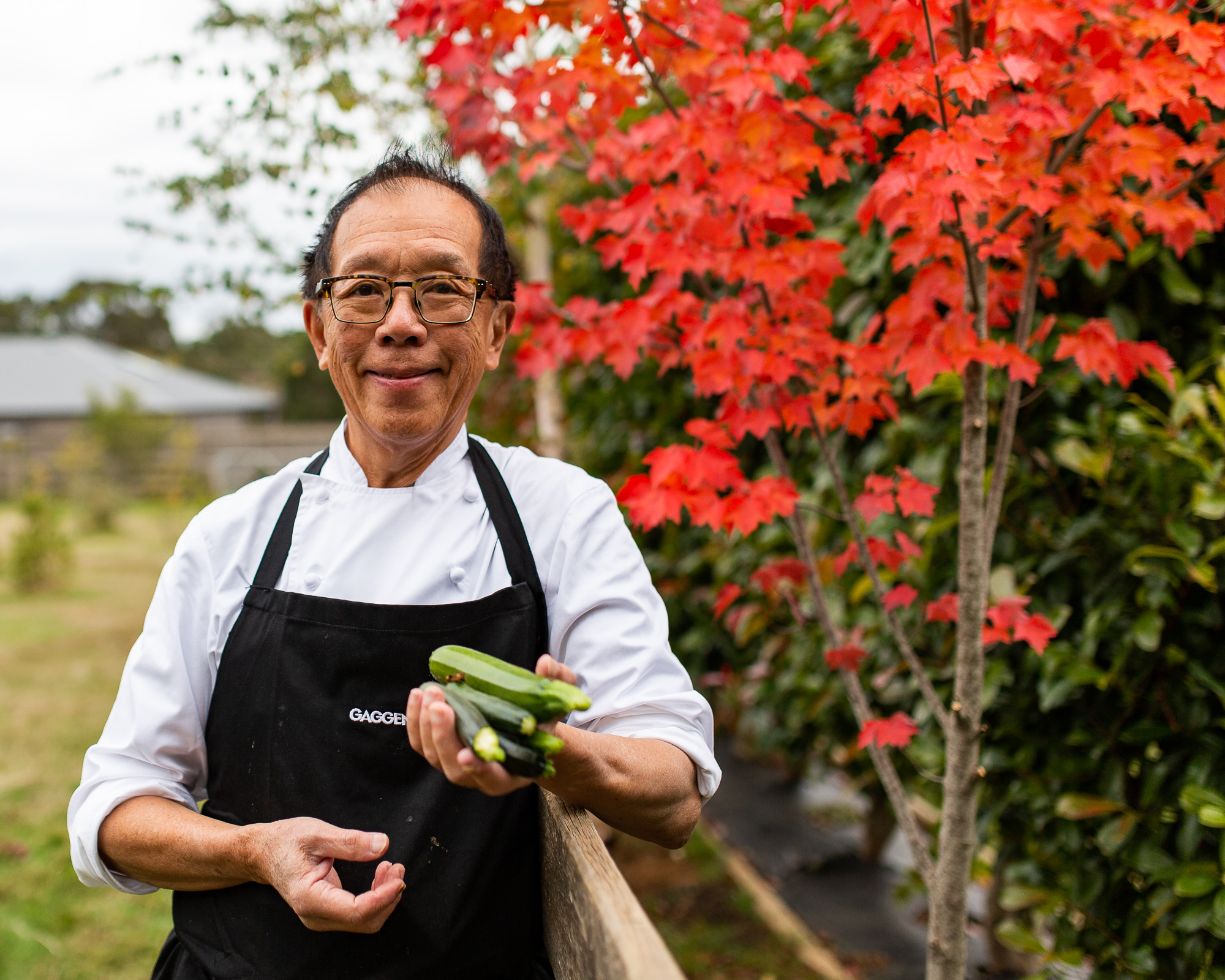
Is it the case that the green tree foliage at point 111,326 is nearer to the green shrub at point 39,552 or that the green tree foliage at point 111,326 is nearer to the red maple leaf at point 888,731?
the green shrub at point 39,552

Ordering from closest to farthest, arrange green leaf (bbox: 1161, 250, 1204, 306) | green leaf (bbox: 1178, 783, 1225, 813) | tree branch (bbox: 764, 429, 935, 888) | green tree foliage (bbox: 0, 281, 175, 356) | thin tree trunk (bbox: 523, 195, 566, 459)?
green leaf (bbox: 1178, 783, 1225, 813) → tree branch (bbox: 764, 429, 935, 888) → green leaf (bbox: 1161, 250, 1204, 306) → thin tree trunk (bbox: 523, 195, 566, 459) → green tree foliage (bbox: 0, 281, 175, 356)

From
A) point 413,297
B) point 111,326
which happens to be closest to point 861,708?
point 413,297

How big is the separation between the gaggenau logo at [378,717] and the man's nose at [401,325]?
2.06 ft

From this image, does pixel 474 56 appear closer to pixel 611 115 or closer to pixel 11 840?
pixel 611 115

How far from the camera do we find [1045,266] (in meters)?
2.47

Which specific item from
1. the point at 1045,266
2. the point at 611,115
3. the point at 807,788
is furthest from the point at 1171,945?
the point at 807,788

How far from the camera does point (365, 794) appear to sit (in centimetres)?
148

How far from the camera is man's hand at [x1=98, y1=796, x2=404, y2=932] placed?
1.32m

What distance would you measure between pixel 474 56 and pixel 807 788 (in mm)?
4907

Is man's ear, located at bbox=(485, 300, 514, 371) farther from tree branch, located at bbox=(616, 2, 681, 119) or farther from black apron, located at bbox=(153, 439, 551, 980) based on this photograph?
tree branch, located at bbox=(616, 2, 681, 119)

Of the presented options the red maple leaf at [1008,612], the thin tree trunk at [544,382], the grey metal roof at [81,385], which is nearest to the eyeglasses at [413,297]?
the red maple leaf at [1008,612]

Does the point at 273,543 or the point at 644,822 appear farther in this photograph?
the point at 273,543

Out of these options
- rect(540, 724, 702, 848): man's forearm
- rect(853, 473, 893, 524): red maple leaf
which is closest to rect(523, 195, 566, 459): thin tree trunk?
rect(853, 473, 893, 524): red maple leaf

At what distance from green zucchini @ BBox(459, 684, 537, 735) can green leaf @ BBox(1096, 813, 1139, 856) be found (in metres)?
1.78
